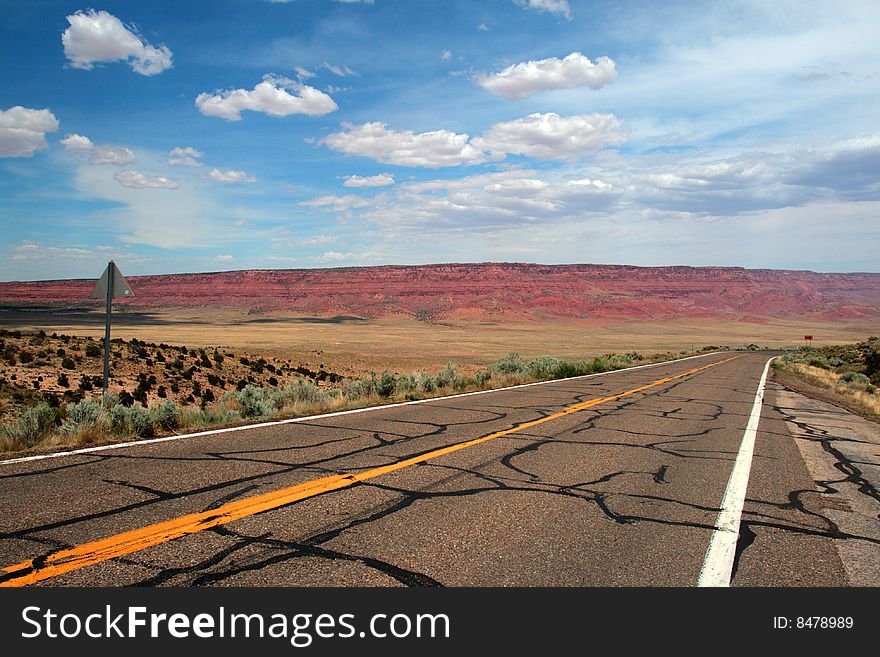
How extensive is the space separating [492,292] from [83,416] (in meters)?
149

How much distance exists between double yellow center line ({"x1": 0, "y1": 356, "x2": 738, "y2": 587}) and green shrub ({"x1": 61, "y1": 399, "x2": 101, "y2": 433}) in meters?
4.24

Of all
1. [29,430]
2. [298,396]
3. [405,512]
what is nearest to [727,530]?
[405,512]

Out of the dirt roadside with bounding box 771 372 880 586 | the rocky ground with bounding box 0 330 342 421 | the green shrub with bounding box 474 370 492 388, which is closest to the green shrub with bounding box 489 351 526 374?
the green shrub with bounding box 474 370 492 388

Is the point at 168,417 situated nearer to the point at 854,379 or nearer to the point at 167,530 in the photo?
the point at 167,530

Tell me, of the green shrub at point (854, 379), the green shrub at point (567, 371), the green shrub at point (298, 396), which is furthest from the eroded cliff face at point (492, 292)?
the green shrub at point (298, 396)

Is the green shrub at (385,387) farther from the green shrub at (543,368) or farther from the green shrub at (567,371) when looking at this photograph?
the green shrub at (567,371)

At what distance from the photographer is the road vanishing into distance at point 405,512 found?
12.8 feet

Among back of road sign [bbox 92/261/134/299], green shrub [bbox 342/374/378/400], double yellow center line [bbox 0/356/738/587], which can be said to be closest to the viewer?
double yellow center line [bbox 0/356/738/587]

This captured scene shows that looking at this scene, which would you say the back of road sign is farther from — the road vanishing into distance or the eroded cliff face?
the eroded cliff face

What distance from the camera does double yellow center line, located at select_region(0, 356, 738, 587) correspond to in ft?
11.9

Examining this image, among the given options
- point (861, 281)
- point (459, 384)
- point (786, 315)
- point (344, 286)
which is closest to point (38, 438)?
point (459, 384)

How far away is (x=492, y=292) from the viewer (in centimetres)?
15650
